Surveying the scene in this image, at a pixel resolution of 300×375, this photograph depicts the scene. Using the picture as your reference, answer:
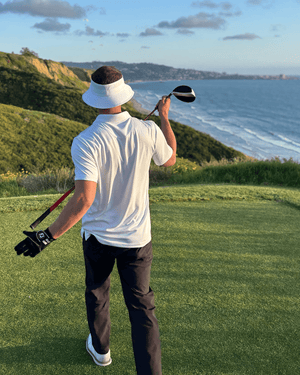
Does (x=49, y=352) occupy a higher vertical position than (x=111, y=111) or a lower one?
lower

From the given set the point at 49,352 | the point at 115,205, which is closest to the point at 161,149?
the point at 115,205

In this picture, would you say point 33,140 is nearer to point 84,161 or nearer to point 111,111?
point 111,111

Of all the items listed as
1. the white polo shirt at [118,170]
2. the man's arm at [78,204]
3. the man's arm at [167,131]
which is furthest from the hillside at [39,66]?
the man's arm at [78,204]

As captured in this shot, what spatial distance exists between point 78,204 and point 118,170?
1.08ft

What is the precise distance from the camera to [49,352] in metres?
2.62

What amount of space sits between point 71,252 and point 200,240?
5.89 feet

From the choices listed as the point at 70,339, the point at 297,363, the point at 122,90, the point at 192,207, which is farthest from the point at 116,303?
the point at 192,207

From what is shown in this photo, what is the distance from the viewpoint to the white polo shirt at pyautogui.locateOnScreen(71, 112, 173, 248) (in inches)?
76.5

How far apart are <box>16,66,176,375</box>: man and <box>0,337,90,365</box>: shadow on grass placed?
30 centimetres

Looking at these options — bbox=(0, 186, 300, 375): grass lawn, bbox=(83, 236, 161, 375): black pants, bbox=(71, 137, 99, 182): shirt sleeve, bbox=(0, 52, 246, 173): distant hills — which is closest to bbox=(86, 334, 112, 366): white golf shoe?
bbox=(0, 186, 300, 375): grass lawn

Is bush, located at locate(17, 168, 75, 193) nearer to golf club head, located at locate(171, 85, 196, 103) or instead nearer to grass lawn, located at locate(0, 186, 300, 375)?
grass lawn, located at locate(0, 186, 300, 375)

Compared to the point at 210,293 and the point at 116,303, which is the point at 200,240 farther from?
the point at 116,303

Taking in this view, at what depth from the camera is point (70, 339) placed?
2768mm

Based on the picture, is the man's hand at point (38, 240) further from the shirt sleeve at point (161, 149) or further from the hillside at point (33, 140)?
the hillside at point (33, 140)
